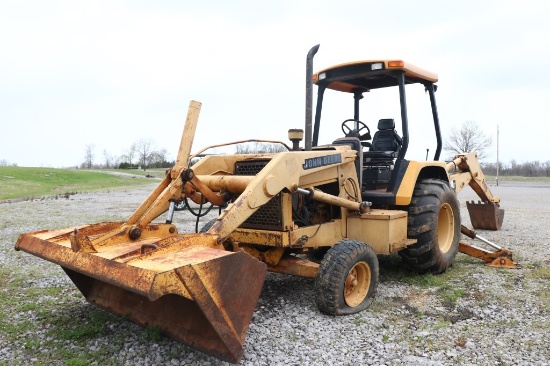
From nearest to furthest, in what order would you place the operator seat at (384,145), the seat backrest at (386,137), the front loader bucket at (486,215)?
the operator seat at (384,145), the seat backrest at (386,137), the front loader bucket at (486,215)

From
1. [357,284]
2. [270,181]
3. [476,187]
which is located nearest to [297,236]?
[357,284]

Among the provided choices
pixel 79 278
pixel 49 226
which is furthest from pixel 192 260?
pixel 49 226

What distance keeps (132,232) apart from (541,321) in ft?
12.7

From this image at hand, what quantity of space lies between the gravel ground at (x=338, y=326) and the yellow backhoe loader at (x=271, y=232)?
221 millimetres

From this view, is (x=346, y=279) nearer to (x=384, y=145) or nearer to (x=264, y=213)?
(x=264, y=213)

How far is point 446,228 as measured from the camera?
6.63 meters

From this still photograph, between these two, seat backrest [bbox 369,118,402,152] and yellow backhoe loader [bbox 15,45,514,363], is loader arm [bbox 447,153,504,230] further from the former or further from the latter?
seat backrest [bbox 369,118,402,152]

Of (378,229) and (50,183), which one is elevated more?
(378,229)

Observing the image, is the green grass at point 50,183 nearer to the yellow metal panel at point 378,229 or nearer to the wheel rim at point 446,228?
the wheel rim at point 446,228

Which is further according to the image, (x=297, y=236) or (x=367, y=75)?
(x=367, y=75)

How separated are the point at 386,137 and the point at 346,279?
2.69 m

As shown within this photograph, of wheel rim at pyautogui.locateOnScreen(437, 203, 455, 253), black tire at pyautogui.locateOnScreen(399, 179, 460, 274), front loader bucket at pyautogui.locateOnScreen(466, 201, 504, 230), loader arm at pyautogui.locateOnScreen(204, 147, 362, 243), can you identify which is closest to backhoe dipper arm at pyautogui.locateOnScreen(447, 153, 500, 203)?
front loader bucket at pyautogui.locateOnScreen(466, 201, 504, 230)

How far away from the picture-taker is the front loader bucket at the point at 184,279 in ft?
9.88

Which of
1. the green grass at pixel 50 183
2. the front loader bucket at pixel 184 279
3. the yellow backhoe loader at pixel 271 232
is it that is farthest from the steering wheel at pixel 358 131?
the green grass at pixel 50 183
